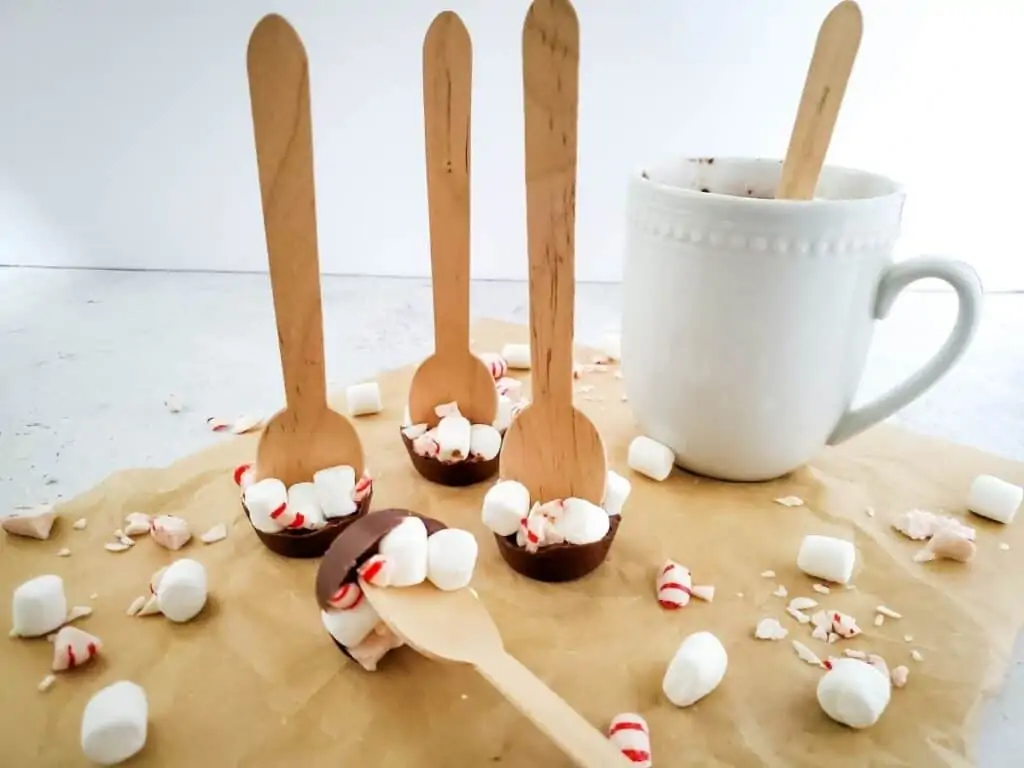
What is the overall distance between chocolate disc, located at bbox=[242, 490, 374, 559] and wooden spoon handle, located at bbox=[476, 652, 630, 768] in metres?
0.15

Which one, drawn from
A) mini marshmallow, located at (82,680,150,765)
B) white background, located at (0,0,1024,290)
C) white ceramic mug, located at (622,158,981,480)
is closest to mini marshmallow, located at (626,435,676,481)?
white ceramic mug, located at (622,158,981,480)

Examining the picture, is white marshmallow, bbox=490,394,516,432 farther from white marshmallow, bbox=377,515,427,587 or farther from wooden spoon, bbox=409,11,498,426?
white marshmallow, bbox=377,515,427,587

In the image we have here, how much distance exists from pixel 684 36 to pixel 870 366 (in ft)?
1.53

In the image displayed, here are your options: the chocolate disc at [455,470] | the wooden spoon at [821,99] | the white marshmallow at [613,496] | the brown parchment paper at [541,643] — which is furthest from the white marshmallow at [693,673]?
the wooden spoon at [821,99]

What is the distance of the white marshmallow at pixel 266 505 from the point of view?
485 mm

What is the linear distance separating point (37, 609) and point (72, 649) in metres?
0.04

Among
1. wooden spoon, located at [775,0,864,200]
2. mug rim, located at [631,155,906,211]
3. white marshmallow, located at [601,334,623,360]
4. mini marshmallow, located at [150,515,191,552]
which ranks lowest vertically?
mini marshmallow, located at [150,515,191,552]

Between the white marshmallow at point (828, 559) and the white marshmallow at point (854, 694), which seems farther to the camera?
the white marshmallow at point (828, 559)

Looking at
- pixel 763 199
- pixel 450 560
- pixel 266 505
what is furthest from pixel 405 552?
pixel 763 199

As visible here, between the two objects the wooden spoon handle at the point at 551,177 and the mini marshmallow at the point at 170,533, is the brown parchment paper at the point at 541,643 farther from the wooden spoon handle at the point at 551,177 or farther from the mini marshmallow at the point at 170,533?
the wooden spoon handle at the point at 551,177

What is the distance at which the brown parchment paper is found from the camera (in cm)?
38

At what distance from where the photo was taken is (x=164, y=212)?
1.06 meters

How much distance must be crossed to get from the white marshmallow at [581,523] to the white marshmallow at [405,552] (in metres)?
0.10

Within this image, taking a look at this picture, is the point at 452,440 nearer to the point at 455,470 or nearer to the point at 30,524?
the point at 455,470
